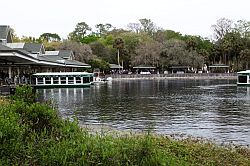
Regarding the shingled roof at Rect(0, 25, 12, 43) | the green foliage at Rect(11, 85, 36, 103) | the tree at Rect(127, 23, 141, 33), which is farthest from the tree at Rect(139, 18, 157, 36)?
the green foliage at Rect(11, 85, 36, 103)

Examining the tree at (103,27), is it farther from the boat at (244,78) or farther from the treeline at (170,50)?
the boat at (244,78)

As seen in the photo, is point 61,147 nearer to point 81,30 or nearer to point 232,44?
point 232,44

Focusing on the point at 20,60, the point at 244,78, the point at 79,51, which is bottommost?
the point at 244,78

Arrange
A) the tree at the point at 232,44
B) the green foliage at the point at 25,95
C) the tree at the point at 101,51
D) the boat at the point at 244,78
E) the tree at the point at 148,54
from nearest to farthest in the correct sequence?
the green foliage at the point at 25,95 < the boat at the point at 244,78 < the tree at the point at 232,44 < the tree at the point at 148,54 < the tree at the point at 101,51

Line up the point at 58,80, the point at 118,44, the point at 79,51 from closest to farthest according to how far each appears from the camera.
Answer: the point at 58,80
the point at 79,51
the point at 118,44

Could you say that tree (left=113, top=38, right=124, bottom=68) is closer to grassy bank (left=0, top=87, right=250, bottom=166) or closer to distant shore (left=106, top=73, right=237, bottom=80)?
distant shore (left=106, top=73, right=237, bottom=80)

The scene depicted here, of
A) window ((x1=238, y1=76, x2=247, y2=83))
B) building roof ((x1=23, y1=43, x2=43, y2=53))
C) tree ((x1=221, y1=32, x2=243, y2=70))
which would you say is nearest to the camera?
window ((x1=238, y1=76, x2=247, y2=83))

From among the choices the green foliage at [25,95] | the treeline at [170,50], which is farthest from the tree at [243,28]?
the green foliage at [25,95]

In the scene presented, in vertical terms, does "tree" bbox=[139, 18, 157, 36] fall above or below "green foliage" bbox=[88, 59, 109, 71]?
above

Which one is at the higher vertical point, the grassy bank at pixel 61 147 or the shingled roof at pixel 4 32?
the shingled roof at pixel 4 32

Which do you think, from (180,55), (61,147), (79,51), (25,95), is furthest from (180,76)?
(61,147)

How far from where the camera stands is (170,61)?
3583 inches

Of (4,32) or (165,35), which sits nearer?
(4,32)

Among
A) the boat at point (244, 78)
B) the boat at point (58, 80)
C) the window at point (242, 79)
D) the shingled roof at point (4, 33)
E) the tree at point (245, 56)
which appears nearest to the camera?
the boat at point (58, 80)
